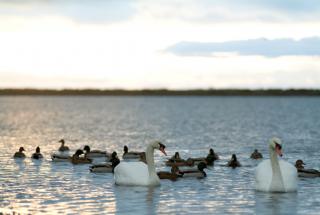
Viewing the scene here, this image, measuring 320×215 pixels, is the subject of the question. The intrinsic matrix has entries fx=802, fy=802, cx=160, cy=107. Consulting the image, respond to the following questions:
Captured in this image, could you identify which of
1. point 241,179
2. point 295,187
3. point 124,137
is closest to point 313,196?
point 295,187

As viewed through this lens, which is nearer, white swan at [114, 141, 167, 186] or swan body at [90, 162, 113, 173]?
white swan at [114, 141, 167, 186]

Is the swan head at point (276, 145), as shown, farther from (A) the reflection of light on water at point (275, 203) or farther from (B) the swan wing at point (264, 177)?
(A) the reflection of light on water at point (275, 203)

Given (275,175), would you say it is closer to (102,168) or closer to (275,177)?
(275,177)

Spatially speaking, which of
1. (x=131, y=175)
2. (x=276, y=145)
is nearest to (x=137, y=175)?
(x=131, y=175)

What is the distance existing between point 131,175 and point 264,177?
4.12m

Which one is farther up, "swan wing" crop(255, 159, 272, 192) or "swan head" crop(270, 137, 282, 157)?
"swan head" crop(270, 137, 282, 157)

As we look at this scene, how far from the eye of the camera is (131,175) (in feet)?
80.1

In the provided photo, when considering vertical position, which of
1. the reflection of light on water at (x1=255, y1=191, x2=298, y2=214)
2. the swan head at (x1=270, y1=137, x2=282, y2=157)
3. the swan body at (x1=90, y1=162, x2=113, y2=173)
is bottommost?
the reflection of light on water at (x1=255, y1=191, x2=298, y2=214)

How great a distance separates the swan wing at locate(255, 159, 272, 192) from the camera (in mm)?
22844

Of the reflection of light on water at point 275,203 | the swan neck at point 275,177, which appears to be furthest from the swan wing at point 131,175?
the swan neck at point 275,177

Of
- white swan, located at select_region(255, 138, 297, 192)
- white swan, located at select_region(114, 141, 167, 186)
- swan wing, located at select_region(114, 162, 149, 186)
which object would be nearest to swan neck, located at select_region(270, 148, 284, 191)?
white swan, located at select_region(255, 138, 297, 192)

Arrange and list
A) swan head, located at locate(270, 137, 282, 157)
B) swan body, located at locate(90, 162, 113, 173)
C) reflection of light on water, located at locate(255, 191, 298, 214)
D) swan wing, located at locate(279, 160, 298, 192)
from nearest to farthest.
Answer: reflection of light on water, located at locate(255, 191, 298, 214), swan head, located at locate(270, 137, 282, 157), swan wing, located at locate(279, 160, 298, 192), swan body, located at locate(90, 162, 113, 173)

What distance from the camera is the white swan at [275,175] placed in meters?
22.6

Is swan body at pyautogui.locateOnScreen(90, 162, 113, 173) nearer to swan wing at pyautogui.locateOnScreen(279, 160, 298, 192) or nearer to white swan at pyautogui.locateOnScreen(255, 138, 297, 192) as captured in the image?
white swan at pyautogui.locateOnScreen(255, 138, 297, 192)
